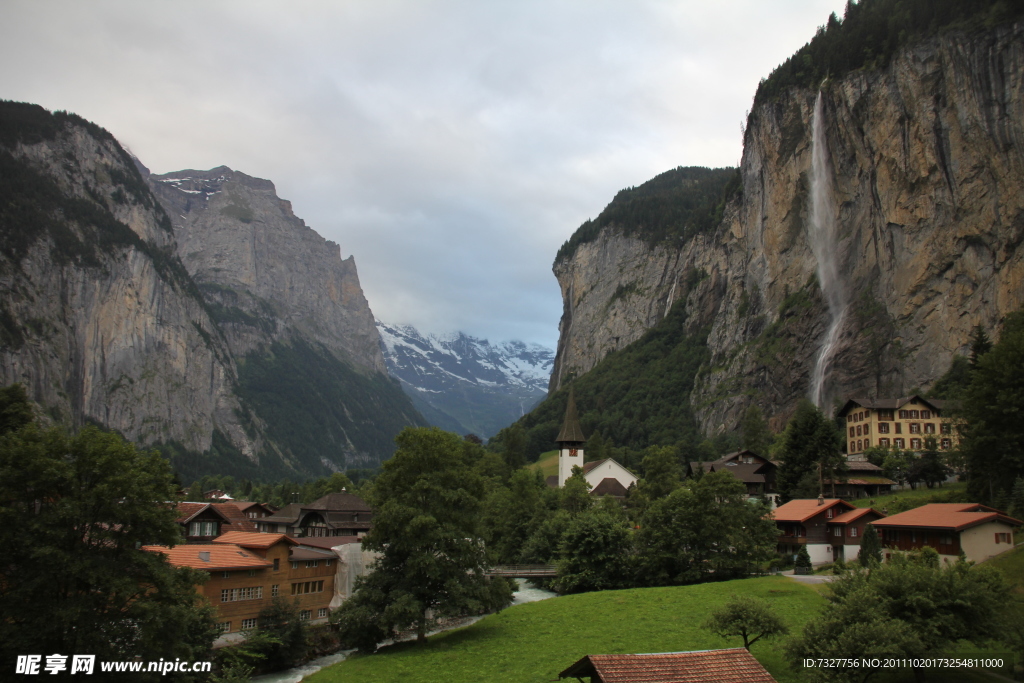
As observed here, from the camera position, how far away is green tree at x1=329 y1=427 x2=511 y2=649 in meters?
38.9

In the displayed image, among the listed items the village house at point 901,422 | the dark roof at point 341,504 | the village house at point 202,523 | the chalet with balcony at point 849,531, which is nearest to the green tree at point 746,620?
the chalet with balcony at point 849,531

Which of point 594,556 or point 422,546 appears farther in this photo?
point 594,556

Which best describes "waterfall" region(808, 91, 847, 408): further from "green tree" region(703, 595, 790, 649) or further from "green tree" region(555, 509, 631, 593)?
"green tree" region(703, 595, 790, 649)

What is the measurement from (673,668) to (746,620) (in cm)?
1316

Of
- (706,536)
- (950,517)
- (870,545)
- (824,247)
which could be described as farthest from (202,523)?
(824,247)

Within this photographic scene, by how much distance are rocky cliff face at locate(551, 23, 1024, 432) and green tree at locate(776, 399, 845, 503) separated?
3779 cm

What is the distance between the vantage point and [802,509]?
2245 inches

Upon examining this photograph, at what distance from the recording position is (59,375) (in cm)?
17788


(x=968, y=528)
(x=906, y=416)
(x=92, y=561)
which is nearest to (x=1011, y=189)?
(x=906, y=416)

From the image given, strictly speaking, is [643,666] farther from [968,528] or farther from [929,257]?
[929,257]

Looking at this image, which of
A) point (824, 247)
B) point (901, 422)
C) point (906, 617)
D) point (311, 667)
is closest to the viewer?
point (906, 617)

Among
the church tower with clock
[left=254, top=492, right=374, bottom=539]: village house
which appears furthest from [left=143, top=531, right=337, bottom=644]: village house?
the church tower with clock

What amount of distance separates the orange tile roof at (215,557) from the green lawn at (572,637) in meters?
9.00

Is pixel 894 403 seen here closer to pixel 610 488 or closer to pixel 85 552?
pixel 610 488
